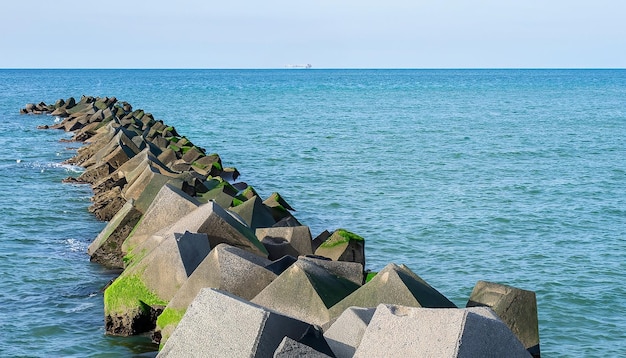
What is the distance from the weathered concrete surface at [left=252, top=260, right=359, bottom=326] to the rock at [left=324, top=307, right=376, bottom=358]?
945 millimetres

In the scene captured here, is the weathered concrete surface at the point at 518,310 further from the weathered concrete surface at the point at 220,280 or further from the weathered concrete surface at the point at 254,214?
the weathered concrete surface at the point at 254,214

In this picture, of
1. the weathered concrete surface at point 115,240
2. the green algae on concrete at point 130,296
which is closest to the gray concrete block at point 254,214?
the weathered concrete surface at point 115,240

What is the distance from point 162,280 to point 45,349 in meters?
1.57

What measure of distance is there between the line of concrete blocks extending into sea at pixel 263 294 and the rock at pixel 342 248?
2 centimetres

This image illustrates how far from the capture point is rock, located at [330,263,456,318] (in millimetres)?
8414

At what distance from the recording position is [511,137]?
39.2 m

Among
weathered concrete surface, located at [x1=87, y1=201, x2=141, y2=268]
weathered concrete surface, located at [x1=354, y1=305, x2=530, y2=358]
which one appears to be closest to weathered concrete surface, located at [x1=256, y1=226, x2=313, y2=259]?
weathered concrete surface, located at [x1=87, y1=201, x2=141, y2=268]

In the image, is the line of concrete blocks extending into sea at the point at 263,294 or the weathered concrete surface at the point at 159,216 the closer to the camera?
the line of concrete blocks extending into sea at the point at 263,294

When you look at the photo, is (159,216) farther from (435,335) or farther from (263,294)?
(435,335)

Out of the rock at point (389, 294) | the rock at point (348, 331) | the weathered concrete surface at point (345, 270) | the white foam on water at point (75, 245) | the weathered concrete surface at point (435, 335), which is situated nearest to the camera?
the weathered concrete surface at point (435, 335)

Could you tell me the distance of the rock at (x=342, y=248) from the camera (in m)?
12.3

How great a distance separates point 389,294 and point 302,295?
0.96m

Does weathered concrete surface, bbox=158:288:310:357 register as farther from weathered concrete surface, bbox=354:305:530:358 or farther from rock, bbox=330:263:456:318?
rock, bbox=330:263:456:318

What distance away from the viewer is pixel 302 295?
8.84 meters
